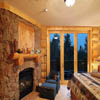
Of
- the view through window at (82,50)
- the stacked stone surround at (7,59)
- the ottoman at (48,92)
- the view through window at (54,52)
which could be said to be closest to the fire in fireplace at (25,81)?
the stacked stone surround at (7,59)

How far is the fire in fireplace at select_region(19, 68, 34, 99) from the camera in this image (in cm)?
277

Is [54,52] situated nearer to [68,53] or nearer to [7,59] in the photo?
[68,53]

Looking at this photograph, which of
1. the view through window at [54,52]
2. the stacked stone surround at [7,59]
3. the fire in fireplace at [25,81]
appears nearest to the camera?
the stacked stone surround at [7,59]

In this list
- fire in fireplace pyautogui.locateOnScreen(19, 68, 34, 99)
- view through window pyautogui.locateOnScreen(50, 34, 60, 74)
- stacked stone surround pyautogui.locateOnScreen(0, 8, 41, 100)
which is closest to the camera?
stacked stone surround pyautogui.locateOnScreen(0, 8, 41, 100)

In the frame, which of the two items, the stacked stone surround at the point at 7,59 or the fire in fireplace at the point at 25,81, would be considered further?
the fire in fireplace at the point at 25,81

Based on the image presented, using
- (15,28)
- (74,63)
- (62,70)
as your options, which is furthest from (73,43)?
(15,28)

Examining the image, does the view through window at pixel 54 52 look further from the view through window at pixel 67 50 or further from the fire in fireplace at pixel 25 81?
the fire in fireplace at pixel 25 81

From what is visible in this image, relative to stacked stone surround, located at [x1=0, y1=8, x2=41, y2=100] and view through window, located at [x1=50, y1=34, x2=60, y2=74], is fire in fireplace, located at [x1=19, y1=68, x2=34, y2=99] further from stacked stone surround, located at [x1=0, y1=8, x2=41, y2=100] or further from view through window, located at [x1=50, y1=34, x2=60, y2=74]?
view through window, located at [x1=50, y1=34, x2=60, y2=74]

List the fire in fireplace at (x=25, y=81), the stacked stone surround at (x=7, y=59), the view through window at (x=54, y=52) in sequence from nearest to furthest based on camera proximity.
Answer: the stacked stone surround at (x=7, y=59), the fire in fireplace at (x=25, y=81), the view through window at (x=54, y=52)

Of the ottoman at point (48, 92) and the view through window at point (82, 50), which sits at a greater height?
the view through window at point (82, 50)

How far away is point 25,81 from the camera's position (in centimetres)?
299

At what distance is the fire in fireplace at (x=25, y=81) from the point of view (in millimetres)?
2768

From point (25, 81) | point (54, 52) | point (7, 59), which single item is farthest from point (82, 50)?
point (7, 59)

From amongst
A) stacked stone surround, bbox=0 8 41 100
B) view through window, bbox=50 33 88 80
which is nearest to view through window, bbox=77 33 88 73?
view through window, bbox=50 33 88 80
